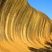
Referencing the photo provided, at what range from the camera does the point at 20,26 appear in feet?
32.0

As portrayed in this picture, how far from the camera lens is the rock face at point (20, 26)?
8.41m

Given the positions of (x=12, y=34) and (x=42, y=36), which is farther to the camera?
(x=42, y=36)

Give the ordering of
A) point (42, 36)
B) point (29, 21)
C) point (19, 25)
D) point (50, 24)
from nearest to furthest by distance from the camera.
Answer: point (19, 25) → point (29, 21) → point (42, 36) → point (50, 24)

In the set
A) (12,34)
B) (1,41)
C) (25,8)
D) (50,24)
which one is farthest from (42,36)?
(1,41)

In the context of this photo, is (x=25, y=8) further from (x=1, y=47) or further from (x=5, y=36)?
(x=1, y=47)

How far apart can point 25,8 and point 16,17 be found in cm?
67

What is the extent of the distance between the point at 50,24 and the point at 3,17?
16.6ft

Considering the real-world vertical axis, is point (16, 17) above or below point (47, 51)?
above

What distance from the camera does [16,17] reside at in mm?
9344

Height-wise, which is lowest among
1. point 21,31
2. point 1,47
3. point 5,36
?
point 1,47

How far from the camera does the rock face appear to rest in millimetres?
8406

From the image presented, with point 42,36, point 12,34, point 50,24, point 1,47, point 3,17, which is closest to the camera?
point 1,47

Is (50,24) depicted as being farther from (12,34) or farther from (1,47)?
(1,47)

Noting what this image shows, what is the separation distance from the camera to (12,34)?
356 inches
